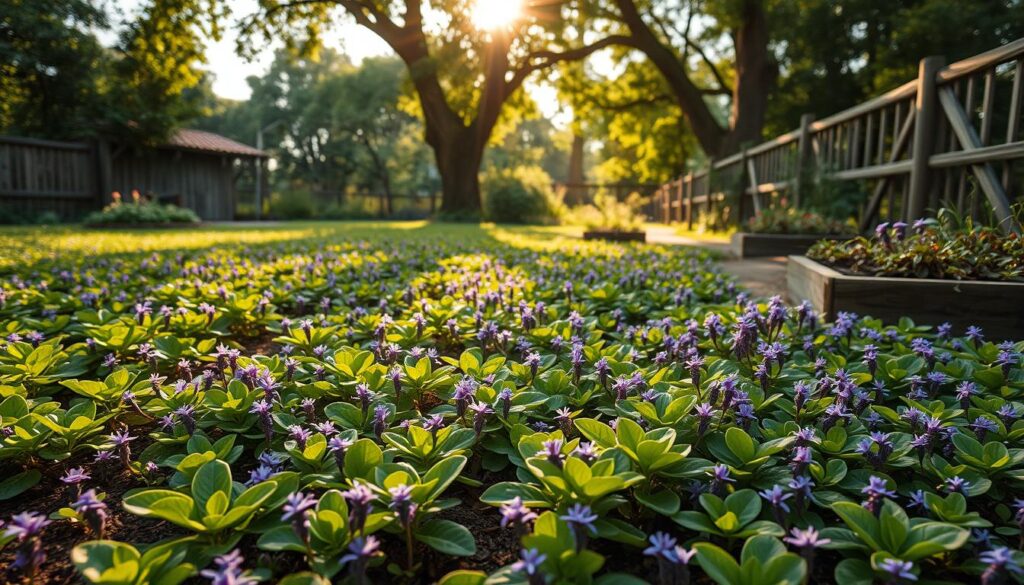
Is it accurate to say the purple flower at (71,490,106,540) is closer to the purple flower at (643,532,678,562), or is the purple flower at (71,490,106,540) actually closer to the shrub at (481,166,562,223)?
the purple flower at (643,532,678,562)

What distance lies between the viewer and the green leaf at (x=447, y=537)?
124 centimetres

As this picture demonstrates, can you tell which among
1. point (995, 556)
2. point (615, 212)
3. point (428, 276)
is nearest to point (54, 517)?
point (995, 556)

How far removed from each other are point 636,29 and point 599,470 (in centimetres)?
1991

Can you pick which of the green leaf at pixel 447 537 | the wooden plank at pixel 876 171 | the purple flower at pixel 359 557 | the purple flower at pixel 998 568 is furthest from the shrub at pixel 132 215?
the purple flower at pixel 998 568

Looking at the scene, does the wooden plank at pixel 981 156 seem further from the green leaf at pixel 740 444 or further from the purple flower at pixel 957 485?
the green leaf at pixel 740 444

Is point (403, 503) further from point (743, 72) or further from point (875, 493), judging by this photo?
point (743, 72)

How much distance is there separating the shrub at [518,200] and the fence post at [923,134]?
658 inches

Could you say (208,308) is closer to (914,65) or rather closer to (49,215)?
(49,215)

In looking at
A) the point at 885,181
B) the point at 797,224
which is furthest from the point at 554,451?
the point at 797,224

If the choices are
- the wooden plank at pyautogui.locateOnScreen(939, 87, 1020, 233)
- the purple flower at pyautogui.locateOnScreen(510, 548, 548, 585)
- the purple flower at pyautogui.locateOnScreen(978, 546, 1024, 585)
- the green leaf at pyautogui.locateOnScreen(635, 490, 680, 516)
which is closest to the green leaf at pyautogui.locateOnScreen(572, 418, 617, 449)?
the green leaf at pyautogui.locateOnScreen(635, 490, 680, 516)

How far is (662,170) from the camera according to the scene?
31.7 meters

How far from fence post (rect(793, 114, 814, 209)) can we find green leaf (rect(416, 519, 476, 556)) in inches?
378

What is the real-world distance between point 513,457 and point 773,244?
7469 mm

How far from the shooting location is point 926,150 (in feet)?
18.1
